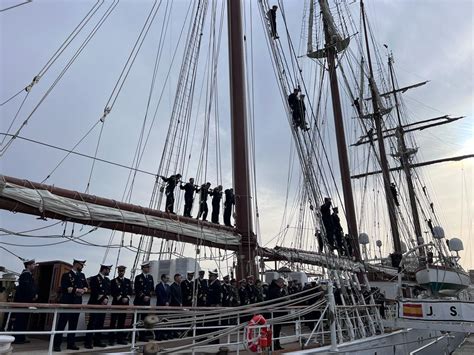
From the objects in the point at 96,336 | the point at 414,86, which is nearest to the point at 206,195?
the point at 96,336

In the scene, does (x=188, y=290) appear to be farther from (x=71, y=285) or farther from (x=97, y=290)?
(x=71, y=285)

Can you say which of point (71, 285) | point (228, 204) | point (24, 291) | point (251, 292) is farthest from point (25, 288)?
point (228, 204)

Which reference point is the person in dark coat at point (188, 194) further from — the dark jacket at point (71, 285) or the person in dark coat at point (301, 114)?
the dark jacket at point (71, 285)

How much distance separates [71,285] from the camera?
710 cm

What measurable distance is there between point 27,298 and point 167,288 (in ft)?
8.98

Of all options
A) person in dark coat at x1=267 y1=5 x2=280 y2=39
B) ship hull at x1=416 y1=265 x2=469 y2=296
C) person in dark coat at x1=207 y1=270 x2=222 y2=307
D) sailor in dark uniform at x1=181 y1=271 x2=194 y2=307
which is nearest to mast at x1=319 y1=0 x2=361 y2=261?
ship hull at x1=416 y1=265 x2=469 y2=296

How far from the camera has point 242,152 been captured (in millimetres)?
11375

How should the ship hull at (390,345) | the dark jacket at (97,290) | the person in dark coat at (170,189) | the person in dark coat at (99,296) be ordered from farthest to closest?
the person in dark coat at (170,189), the dark jacket at (97,290), the ship hull at (390,345), the person in dark coat at (99,296)

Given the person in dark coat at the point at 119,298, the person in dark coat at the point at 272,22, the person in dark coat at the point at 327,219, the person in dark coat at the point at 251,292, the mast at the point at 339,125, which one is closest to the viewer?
the person in dark coat at the point at 119,298

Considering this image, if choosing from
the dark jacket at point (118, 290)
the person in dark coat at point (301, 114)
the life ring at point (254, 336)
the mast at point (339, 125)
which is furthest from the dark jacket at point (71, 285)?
the mast at point (339, 125)

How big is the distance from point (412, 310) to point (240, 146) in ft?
20.5

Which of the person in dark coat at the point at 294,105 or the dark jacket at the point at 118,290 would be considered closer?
the dark jacket at the point at 118,290

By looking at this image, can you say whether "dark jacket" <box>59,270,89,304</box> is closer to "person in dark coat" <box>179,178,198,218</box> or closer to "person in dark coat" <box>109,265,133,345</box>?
"person in dark coat" <box>109,265,133,345</box>

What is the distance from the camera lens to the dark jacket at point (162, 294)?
8.38m
